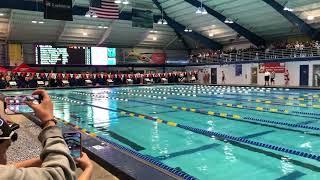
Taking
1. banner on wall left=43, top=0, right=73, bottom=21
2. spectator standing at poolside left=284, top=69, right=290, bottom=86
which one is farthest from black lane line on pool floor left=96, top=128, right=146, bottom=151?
spectator standing at poolside left=284, top=69, right=290, bottom=86

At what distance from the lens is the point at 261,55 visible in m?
25.0

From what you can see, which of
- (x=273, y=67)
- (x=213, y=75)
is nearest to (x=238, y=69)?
(x=213, y=75)

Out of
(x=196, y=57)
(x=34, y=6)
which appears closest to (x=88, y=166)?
(x=34, y=6)

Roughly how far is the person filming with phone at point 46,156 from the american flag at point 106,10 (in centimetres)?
1486

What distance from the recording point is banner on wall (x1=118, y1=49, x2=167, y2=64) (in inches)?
1215

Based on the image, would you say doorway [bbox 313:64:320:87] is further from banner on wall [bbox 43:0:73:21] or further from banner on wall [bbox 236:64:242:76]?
banner on wall [bbox 43:0:73:21]

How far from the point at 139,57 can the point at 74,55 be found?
742cm

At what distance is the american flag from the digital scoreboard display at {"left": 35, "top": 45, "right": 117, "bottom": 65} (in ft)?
35.9

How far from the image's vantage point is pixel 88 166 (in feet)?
5.11

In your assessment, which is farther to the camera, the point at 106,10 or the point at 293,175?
the point at 106,10

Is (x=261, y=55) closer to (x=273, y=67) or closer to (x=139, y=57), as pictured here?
(x=273, y=67)

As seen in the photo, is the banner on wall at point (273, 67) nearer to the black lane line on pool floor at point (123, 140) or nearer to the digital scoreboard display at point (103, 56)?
the digital scoreboard display at point (103, 56)

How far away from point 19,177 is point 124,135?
19.9 feet

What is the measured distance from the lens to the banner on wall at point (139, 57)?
101 feet
